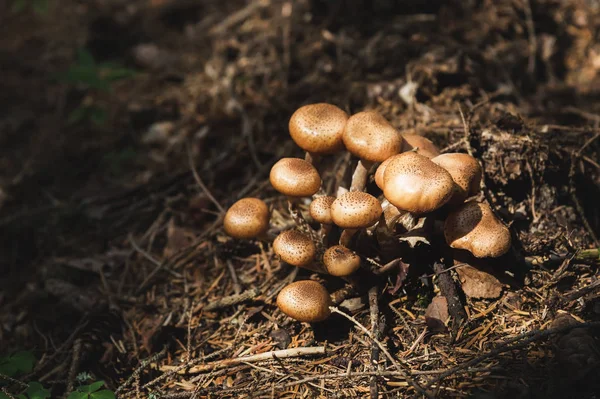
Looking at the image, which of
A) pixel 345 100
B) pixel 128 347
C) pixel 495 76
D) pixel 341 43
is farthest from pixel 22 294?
pixel 495 76

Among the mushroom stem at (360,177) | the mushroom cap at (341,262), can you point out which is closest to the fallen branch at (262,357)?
the mushroom cap at (341,262)

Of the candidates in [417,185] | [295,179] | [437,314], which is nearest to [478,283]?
[437,314]

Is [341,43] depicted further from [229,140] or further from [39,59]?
[39,59]

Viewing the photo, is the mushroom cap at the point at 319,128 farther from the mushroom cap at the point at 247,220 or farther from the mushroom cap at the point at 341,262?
the mushroom cap at the point at 341,262

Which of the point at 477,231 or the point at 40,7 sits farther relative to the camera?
the point at 40,7

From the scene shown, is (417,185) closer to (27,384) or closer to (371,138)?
(371,138)

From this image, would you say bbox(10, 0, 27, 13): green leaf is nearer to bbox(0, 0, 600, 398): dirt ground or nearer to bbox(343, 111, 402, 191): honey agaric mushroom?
bbox(0, 0, 600, 398): dirt ground
